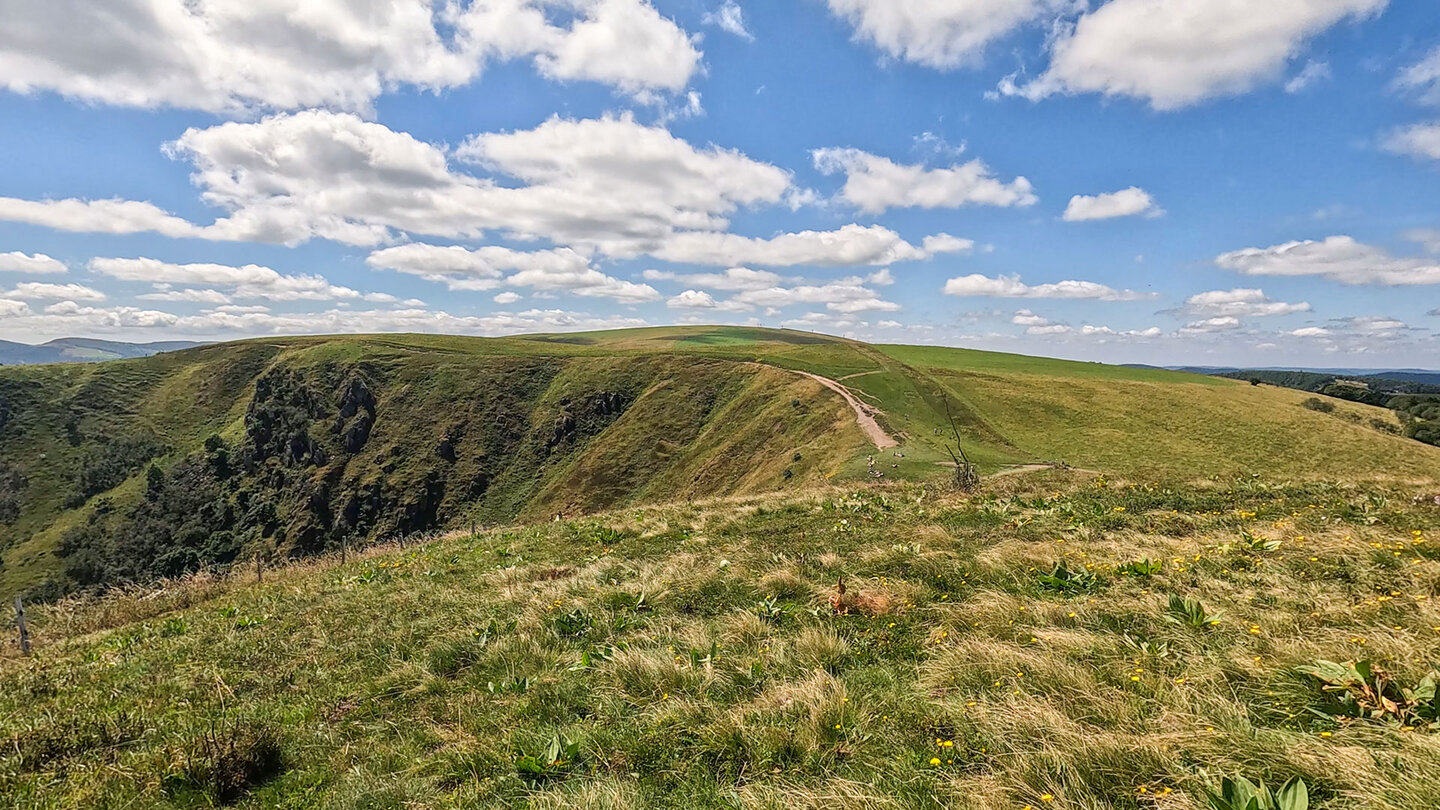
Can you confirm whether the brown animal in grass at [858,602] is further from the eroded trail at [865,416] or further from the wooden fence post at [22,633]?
the eroded trail at [865,416]

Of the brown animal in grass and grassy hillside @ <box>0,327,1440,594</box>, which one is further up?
the brown animal in grass

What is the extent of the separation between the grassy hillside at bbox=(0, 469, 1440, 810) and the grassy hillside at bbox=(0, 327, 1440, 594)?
23759 mm

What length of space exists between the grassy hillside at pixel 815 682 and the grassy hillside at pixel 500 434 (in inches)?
935

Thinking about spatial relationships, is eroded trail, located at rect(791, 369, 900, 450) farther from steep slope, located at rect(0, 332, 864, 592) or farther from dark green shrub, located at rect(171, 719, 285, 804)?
dark green shrub, located at rect(171, 719, 285, 804)

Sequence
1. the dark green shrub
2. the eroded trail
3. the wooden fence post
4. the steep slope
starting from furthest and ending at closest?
1. the steep slope
2. the eroded trail
3. the wooden fence post
4. the dark green shrub

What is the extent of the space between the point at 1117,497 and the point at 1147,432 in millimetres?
65374

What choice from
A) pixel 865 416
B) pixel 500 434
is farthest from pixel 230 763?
pixel 500 434

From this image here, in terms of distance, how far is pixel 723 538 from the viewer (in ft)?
46.5

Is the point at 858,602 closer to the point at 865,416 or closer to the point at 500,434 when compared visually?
the point at 865,416

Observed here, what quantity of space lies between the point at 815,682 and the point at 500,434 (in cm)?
11406

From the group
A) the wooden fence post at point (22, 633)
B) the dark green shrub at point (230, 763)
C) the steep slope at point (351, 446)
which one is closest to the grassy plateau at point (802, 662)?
the dark green shrub at point (230, 763)

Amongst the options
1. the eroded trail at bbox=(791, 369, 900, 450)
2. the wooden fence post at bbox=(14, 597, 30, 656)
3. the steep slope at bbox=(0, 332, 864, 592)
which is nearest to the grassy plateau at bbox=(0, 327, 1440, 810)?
the wooden fence post at bbox=(14, 597, 30, 656)

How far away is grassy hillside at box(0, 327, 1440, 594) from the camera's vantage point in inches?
2322

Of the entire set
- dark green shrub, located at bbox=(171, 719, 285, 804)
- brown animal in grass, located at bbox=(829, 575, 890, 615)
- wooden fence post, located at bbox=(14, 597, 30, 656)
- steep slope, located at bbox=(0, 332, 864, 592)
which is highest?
brown animal in grass, located at bbox=(829, 575, 890, 615)
